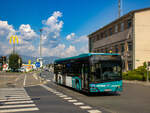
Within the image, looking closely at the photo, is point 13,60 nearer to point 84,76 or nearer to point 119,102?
point 84,76

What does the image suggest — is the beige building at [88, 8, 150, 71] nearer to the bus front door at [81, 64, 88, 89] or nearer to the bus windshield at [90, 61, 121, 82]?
the bus windshield at [90, 61, 121, 82]

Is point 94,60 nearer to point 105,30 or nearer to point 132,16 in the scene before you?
point 132,16

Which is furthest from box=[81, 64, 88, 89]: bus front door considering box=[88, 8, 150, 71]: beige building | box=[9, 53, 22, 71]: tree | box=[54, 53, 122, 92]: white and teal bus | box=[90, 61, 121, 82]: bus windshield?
box=[9, 53, 22, 71]: tree

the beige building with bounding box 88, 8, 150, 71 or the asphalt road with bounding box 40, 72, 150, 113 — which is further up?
the beige building with bounding box 88, 8, 150, 71

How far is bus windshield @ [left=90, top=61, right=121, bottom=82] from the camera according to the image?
13273mm

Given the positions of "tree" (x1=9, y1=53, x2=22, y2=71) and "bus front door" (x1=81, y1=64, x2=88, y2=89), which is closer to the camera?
"bus front door" (x1=81, y1=64, x2=88, y2=89)

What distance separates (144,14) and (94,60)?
24689 mm

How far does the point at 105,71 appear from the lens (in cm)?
1343

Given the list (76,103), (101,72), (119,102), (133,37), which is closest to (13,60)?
(133,37)

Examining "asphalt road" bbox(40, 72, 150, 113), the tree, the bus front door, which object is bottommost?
"asphalt road" bbox(40, 72, 150, 113)

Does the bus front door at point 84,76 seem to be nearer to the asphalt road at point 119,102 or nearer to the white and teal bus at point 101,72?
the white and teal bus at point 101,72

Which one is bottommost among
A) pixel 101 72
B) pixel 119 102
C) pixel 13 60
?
pixel 119 102

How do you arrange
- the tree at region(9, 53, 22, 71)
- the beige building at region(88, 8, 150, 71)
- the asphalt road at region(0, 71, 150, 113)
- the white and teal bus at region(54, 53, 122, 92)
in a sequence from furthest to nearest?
1. the tree at region(9, 53, 22, 71)
2. the beige building at region(88, 8, 150, 71)
3. the white and teal bus at region(54, 53, 122, 92)
4. the asphalt road at region(0, 71, 150, 113)

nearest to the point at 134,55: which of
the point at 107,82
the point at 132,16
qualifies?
the point at 132,16
